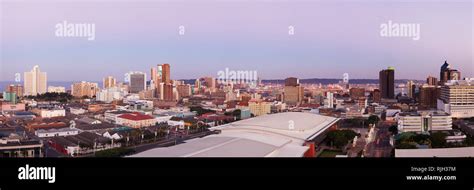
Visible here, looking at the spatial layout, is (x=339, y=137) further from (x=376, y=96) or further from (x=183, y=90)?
(x=183, y=90)

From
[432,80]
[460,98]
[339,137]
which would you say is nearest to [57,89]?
[339,137]

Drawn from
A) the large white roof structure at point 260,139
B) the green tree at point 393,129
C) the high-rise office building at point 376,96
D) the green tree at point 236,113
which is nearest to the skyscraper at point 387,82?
the high-rise office building at point 376,96

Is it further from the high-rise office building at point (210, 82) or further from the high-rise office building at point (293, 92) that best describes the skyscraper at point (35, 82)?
the high-rise office building at point (293, 92)

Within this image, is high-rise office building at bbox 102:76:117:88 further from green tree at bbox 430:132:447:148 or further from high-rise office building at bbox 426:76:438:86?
high-rise office building at bbox 426:76:438:86

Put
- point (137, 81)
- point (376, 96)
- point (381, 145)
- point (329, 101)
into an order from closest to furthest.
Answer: point (381, 145) < point (137, 81) < point (376, 96) < point (329, 101)
